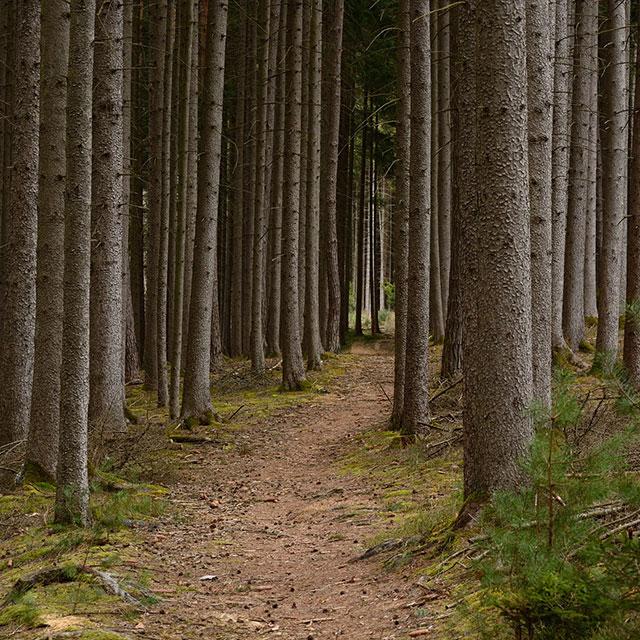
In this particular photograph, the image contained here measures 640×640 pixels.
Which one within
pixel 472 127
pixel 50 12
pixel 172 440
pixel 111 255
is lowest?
pixel 172 440

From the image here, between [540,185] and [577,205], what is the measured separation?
9464 mm

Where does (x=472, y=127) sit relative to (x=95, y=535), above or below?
above

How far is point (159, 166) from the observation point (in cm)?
1541

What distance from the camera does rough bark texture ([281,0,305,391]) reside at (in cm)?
1599

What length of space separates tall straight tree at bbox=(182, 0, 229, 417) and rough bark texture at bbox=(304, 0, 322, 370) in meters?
4.26

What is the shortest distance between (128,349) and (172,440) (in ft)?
23.7

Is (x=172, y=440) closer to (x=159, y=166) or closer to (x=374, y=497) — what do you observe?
(x=374, y=497)

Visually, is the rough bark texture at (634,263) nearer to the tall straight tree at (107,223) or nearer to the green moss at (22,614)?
the tall straight tree at (107,223)

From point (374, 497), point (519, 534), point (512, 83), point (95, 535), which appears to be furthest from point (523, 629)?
point (374, 497)

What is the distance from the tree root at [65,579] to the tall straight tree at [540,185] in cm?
406

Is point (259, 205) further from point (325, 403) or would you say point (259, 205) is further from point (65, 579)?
point (65, 579)

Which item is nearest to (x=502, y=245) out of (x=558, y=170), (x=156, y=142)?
(x=558, y=170)

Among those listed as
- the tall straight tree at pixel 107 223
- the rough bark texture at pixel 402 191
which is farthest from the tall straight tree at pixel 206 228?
the rough bark texture at pixel 402 191

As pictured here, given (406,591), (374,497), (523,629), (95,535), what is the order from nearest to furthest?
(523,629) < (406,591) < (95,535) < (374,497)
